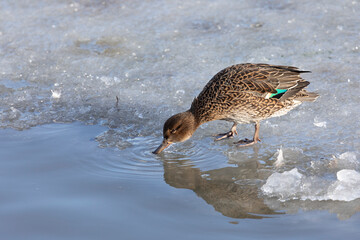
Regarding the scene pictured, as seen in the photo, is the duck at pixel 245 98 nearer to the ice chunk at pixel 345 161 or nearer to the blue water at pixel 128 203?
the blue water at pixel 128 203

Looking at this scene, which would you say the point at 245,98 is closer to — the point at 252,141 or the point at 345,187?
the point at 252,141

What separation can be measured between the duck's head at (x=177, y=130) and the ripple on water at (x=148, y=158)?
106 mm

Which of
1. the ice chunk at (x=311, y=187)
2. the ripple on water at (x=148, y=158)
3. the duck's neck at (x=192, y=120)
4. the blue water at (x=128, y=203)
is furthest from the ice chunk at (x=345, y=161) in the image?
the duck's neck at (x=192, y=120)

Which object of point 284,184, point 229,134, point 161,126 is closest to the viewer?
point 284,184

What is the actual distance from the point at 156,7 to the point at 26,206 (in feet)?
17.2

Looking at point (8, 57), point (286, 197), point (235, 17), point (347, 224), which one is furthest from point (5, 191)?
point (235, 17)

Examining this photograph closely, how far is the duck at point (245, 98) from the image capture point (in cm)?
534

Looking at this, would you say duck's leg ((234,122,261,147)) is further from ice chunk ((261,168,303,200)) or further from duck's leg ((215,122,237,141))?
ice chunk ((261,168,303,200))

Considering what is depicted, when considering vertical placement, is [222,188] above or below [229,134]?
above

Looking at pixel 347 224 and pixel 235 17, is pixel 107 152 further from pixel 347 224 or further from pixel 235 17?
pixel 235 17

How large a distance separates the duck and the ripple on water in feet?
0.51

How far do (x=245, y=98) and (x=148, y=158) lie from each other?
121cm

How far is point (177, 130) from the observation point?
5.18 metres

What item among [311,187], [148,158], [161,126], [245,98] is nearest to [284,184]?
[311,187]
